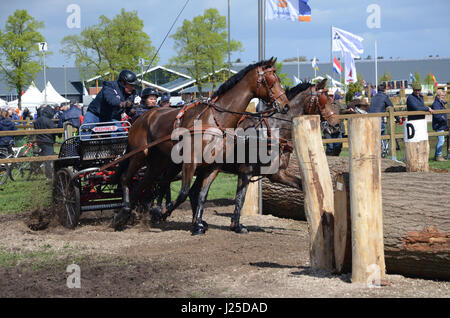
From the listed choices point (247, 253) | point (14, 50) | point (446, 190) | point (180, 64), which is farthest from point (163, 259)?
point (180, 64)

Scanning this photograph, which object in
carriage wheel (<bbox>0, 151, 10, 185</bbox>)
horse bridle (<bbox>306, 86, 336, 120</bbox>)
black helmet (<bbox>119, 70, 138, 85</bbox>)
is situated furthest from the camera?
carriage wheel (<bbox>0, 151, 10, 185</bbox>)

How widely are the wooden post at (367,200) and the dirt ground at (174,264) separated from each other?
8.2 inches

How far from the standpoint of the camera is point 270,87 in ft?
27.3

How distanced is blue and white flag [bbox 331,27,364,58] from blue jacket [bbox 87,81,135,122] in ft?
54.3

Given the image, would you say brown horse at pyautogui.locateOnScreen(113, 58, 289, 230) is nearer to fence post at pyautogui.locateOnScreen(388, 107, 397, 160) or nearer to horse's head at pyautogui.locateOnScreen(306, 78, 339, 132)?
horse's head at pyautogui.locateOnScreen(306, 78, 339, 132)

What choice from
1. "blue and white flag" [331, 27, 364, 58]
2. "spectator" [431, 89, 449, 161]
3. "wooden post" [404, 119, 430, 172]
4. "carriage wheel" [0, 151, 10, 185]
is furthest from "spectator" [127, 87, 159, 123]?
"blue and white flag" [331, 27, 364, 58]

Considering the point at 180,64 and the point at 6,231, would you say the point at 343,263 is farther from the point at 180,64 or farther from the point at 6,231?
the point at 180,64

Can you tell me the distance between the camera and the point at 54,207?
9.54 meters

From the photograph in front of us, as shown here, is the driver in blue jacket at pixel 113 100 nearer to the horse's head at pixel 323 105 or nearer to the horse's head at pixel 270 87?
the horse's head at pixel 270 87

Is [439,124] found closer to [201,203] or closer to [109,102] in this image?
[201,203]

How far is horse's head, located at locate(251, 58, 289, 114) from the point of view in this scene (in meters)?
8.30

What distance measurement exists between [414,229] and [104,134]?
206 inches

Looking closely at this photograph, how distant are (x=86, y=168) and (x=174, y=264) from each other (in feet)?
11.2

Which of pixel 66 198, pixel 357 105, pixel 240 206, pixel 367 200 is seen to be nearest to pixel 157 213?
pixel 240 206
